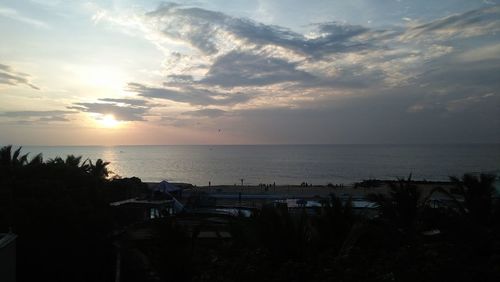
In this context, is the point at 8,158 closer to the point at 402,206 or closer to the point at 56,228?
the point at 56,228

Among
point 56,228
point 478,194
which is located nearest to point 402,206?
point 478,194

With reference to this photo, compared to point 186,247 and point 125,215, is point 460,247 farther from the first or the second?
point 125,215

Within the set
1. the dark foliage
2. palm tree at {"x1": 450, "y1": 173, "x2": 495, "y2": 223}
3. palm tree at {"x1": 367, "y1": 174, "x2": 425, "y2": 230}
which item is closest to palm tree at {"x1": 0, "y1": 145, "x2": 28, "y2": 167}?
the dark foliage

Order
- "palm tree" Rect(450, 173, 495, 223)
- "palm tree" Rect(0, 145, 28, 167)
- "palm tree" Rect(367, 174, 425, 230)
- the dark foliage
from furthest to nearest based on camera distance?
1. "palm tree" Rect(0, 145, 28, 167)
2. the dark foliage
3. "palm tree" Rect(367, 174, 425, 230)
4. "palm tree" Rect(450, 173, 495, 223)

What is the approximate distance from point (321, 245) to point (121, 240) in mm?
10825

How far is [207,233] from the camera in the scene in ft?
57.4

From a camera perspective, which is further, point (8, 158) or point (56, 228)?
point (8, 158)

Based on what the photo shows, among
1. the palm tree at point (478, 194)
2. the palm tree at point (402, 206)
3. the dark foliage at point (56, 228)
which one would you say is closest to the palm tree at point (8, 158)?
the dark foliage at point (56, 228)

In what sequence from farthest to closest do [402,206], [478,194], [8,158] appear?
[8,158] → [402,206] → [478,194]

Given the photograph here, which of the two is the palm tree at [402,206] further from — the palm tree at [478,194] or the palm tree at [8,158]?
the palm tree at [8,158]

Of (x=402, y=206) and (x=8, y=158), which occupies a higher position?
(x=8, y=158)

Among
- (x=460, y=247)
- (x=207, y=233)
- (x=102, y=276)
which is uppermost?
(x=460, y=247)

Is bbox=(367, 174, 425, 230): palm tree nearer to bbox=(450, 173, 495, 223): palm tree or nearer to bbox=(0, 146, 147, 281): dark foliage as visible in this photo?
bbox=(450, 173, 495, 223): palm tree

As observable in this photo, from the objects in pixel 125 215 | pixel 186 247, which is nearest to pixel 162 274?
pixel 186 247
